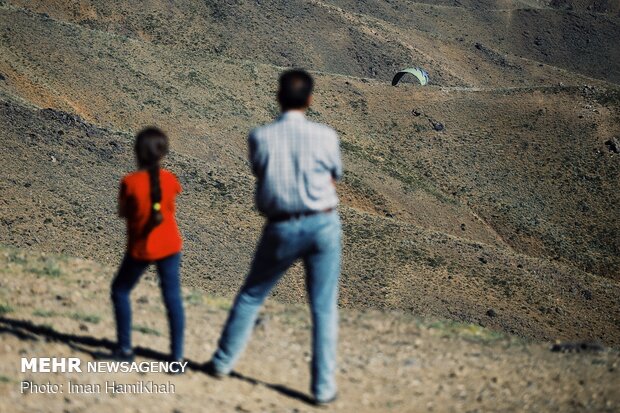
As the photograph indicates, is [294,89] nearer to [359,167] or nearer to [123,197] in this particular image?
[123,197]

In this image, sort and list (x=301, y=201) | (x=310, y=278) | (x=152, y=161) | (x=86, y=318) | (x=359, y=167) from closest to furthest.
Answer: (x=301, y=201) → (x=310, y=278) → (x=152, y=161) → (x=86, y=318) → (x=359, y=167)

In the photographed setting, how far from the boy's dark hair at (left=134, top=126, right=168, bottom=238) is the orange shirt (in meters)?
0.04

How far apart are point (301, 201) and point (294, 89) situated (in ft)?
3.02

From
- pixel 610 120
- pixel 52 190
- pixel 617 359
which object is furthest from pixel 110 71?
pixel 617 359

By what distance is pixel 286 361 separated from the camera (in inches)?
309

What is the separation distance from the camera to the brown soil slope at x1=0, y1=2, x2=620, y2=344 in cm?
2491

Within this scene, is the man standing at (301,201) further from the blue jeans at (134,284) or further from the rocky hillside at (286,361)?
the rocky hillside at (286,361)

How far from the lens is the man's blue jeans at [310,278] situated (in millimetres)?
6117

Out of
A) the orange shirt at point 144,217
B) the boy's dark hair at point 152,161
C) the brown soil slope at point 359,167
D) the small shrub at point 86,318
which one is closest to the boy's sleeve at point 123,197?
the orange shirt at point 144,217

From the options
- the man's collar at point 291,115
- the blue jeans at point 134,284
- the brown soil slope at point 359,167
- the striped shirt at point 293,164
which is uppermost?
the man's collar at point 291,115

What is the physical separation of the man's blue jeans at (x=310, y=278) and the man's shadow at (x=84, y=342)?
0.49 m

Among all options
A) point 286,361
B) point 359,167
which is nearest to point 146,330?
point 286,361

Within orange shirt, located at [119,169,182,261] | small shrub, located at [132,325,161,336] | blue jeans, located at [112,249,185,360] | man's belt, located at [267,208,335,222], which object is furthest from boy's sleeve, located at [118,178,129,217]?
small shrub, located at [132,325,161,336]

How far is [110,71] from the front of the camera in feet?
134
